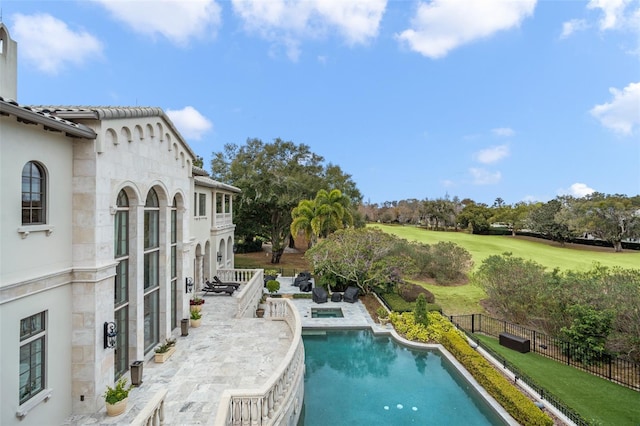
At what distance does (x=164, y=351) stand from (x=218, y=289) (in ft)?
27.2

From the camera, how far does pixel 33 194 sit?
684 cm

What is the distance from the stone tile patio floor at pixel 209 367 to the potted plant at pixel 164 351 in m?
0.17

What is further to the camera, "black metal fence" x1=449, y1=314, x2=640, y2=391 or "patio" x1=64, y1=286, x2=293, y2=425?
"black metal fence" x1=449, y1=314, x2=640, y2=391

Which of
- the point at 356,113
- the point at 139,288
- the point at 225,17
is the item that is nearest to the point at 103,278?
the point at 139,288

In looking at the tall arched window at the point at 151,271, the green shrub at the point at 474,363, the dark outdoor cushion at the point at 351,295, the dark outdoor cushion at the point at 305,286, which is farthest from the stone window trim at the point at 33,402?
the dark outdoor cushion at the point at 305,286

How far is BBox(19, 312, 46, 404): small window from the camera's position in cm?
653

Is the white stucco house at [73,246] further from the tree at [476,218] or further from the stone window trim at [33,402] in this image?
the tree at [476,218]

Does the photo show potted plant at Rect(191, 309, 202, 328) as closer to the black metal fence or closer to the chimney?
the chimney

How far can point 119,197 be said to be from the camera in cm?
955

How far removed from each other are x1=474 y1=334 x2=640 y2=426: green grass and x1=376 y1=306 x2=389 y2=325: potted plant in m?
5.32

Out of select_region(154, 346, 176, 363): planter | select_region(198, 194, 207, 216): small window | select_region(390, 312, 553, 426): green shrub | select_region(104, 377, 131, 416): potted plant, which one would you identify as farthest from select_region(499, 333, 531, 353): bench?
select_region(198, 194, 207, 216): small window

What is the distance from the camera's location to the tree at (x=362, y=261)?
902 inches

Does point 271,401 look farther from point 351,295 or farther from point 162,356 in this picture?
point 351,295

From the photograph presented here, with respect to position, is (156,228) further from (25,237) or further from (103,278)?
(25,237)
